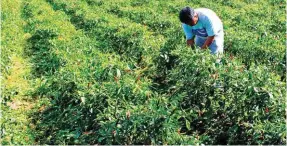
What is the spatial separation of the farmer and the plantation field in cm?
32

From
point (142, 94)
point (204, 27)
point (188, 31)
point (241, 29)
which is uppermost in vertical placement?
point (204, 27)

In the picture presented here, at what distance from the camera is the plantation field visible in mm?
4105

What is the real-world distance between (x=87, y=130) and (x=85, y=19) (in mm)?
7093

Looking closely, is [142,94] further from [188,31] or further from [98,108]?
[188,31]

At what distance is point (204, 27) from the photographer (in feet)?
19.6

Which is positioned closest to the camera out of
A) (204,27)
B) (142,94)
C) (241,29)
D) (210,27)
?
(142,94)

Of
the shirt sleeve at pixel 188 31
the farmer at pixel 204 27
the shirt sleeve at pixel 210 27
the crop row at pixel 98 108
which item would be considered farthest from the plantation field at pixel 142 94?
the shirt sleeve at pixel 210 27

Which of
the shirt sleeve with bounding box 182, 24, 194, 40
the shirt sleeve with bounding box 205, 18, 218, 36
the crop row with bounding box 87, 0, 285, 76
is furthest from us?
the crop row with bounding box 87, 0, 285, 76

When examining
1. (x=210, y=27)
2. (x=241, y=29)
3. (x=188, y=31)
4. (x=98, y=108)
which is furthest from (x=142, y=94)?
(x=241, y=29)

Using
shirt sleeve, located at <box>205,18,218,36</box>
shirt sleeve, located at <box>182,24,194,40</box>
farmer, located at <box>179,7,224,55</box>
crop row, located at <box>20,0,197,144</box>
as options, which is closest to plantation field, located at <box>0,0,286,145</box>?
crop row, located at <box>20,0,197,144</box>

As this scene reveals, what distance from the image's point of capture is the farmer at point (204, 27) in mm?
5484

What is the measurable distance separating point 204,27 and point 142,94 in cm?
204

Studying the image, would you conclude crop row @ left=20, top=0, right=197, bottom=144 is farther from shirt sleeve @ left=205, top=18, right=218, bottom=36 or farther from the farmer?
shirt sleeve @ left=205, top=18, right=218, bottom=36

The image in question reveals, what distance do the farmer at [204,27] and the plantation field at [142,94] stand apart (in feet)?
1.04
